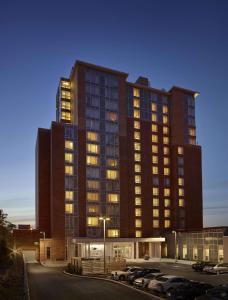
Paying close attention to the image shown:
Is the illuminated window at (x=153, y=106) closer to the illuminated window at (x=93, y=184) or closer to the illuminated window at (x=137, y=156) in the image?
the illuminated window at (x=137, y=156)

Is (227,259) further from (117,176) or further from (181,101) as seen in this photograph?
(181,101)

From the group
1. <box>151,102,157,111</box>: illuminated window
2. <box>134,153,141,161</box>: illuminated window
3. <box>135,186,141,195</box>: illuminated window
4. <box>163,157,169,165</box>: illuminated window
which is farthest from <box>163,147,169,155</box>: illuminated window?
<box>135,186,141,195</box>: illuminated window

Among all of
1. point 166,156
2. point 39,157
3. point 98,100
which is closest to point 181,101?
point 166,156

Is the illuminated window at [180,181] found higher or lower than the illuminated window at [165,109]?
lower

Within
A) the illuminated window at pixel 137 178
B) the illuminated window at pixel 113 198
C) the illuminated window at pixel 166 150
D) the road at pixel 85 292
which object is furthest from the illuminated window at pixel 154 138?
the road at pixel 85 292

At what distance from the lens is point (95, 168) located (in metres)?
102

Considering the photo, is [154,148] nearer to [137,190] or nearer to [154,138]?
[154,138]

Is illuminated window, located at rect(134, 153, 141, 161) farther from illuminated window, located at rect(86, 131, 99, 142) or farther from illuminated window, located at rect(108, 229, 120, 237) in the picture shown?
illuminated window, located at rect(108, 229, 120, 237)

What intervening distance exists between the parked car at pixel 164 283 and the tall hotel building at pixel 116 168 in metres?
59.0

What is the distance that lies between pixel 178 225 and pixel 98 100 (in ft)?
138

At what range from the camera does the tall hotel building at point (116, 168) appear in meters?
97.6

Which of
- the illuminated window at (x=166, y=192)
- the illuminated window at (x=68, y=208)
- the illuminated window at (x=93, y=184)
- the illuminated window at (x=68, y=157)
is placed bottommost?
the illuminated window at (x=68, y=208)

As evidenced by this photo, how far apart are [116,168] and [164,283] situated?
7224 centimetres

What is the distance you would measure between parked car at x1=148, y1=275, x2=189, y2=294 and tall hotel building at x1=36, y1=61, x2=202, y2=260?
5896 centimetres
